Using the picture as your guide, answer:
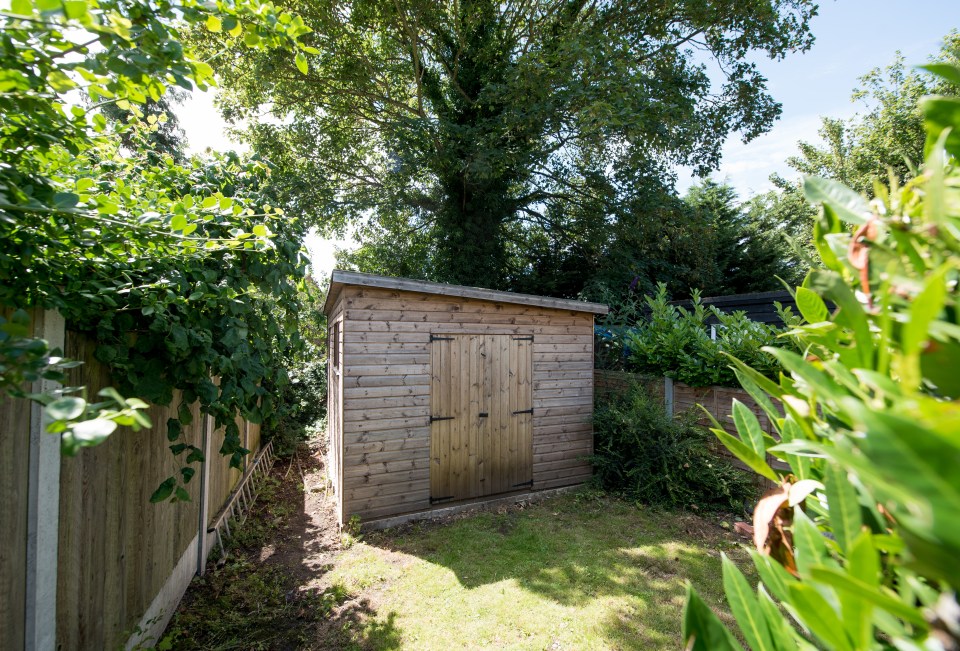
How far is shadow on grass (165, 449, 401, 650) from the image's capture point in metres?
2.89

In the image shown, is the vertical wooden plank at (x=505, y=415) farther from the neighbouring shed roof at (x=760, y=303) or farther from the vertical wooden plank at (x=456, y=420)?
the neighbouring shed roof at (x=760, y=303)

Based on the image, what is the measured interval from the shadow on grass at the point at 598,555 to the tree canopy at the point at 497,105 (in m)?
5.65

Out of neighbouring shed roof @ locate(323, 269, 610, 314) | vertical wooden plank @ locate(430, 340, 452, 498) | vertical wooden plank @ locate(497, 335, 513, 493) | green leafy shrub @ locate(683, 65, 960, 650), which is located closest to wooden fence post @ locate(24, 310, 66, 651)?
green leafy shrub @ locate(683, 65, 960, 650)

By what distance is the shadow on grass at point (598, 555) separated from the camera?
10.5 feet

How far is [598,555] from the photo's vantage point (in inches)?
158

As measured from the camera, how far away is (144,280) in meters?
1.92

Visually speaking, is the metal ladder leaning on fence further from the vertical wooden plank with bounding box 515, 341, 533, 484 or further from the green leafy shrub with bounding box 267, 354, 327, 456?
the vertical wooden plank with bounding box 515, 341, 533, 484

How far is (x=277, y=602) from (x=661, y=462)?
13.7 ft

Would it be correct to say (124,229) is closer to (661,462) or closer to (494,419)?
(494,419)

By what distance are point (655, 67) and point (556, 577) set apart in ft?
29.8

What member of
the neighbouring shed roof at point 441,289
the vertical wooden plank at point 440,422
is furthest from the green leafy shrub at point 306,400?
the vertical wooden plank at point 440,422

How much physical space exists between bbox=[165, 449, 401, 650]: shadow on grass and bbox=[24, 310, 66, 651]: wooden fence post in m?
1.13

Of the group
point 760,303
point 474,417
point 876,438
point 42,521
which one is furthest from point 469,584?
point 760,303

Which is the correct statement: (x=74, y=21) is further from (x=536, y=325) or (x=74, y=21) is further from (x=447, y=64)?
(x=447, y=64)
